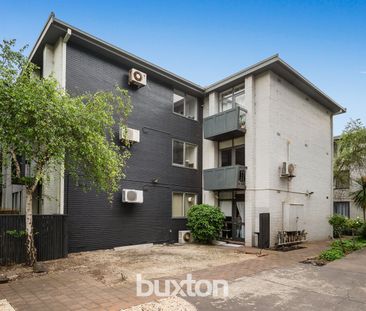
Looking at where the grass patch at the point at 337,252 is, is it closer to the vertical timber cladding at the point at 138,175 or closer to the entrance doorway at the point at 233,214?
→ the entrance doorway at the point at 233,214

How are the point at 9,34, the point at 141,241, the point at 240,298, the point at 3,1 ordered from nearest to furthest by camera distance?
the point at 240,298 < the point at 9,34 < the point at 3,1 < the point at 141,241

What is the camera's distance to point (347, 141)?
1911 centimetres

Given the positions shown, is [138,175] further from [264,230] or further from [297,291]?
[297,291]

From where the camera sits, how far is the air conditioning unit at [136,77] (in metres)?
13.5

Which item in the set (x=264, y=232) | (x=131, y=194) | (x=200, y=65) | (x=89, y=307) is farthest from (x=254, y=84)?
(x=89, y=307)

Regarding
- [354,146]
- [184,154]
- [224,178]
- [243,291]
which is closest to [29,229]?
[243,291]

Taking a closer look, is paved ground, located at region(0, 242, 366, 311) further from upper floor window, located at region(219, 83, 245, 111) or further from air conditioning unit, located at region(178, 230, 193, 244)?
upper floor window, located at region(219, 83, 245, 111)

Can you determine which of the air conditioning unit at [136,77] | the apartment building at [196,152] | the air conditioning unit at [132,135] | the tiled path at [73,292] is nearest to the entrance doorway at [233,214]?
the apartment building at [196,152]

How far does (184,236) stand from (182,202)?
1837mm

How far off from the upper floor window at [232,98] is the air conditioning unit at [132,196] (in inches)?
268

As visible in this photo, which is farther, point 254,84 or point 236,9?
point 254,84

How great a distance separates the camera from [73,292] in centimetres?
617

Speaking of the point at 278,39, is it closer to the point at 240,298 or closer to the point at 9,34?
the point at 9,34

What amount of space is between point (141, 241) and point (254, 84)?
9513mm
